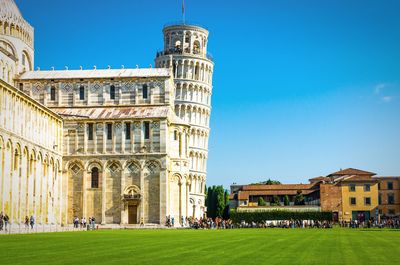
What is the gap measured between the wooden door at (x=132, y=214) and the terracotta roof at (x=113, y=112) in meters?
9.90

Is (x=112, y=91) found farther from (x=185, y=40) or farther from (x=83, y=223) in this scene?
(x=185, y=40)

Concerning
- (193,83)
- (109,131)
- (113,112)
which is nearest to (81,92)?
(113,112)

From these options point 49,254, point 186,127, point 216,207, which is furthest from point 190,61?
point 49,254

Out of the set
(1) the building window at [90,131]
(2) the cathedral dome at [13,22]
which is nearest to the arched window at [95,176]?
(1) the building window at [90,131]

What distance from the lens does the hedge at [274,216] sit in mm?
83062

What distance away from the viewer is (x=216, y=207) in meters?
116

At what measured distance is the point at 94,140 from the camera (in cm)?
7000

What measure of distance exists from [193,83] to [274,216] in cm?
3317

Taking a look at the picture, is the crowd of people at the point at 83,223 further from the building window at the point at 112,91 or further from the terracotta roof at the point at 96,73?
the terracotta roof at the point at 96,73

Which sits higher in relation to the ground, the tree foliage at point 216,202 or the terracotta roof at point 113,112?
the terracotta roof at point 113,112

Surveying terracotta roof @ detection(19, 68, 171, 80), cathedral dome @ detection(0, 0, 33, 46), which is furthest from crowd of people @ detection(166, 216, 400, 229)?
cathedral dome @ detection(0, 0, 33, 46)

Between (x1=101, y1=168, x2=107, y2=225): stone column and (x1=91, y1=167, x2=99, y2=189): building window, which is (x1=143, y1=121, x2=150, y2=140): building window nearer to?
(x1=101, y1=168, x2=107, y2=225): stone column

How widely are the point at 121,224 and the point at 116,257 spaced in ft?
159

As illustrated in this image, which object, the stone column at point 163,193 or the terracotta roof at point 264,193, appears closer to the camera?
the stone column at point 163,193
